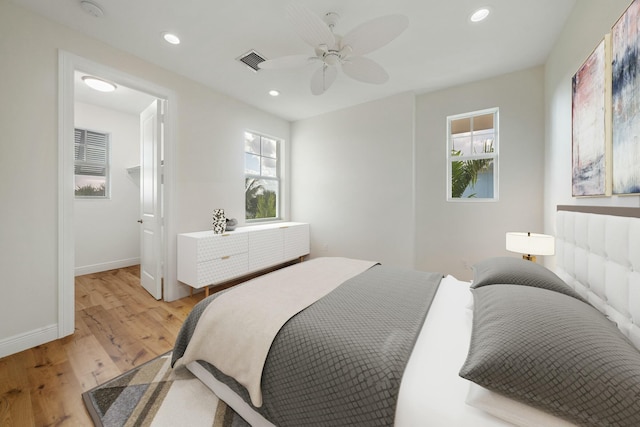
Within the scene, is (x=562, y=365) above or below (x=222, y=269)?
above

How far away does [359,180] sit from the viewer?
374 cm

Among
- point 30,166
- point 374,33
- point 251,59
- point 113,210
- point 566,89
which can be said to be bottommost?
point 113,210

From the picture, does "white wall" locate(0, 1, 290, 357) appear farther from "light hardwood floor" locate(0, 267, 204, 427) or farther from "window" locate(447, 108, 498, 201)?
"window" locate(447, 108, 498, 201)

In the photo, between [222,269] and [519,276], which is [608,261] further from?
[222,269]

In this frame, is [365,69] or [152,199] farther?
[152,199]

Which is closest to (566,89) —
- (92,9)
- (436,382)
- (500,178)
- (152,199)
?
(500,178)

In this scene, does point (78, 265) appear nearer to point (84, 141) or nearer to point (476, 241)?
point (84, 141)

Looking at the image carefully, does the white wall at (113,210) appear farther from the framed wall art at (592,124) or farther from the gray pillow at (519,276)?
the framed wall art at (592,124)

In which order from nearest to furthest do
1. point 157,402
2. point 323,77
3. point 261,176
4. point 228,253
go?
point 157,402 → point 323,77 → point 228,253 → point 261,176

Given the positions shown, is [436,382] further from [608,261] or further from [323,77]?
[323,77]

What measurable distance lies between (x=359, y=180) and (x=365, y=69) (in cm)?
190

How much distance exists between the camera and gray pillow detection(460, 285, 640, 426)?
0.64 m

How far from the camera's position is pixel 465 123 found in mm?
3176

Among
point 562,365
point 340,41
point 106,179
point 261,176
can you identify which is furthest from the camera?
point 261,176
